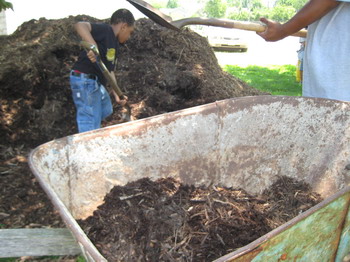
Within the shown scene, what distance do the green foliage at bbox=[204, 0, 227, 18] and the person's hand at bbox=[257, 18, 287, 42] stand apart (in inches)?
988

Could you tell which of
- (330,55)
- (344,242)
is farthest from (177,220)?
(330,55)

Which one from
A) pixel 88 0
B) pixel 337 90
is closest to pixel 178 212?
pixel 337 90

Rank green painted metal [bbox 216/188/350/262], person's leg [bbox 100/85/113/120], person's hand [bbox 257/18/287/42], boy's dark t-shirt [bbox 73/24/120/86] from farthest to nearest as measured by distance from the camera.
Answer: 1. person's leg [bbox 100/85/113/120]
2. boy's dark t-shirt [bbox 73/24/120/86]
3. person's hand [bbox 257/18/287/42]
4. green painted metal [bbox 216/188/350/262]

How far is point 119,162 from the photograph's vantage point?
2.28 m

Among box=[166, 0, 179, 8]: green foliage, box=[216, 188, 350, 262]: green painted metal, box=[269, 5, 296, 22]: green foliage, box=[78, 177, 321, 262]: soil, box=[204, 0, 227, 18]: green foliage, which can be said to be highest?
box=[166, 0, 179, 8]: green foliage

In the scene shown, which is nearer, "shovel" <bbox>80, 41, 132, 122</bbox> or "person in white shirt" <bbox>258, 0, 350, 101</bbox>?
"person in white shirt" <bbox>258, 0, 350, 101</bbox>

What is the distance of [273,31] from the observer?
3.00 m

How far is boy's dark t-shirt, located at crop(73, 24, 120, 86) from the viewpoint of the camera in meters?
3.15

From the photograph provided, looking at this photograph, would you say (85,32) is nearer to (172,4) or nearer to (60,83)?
(60,83)

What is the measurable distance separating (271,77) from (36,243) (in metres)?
7.37

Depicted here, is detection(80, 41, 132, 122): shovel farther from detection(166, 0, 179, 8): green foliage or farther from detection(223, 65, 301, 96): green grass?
detection(166, 0, 179, 8): green foliage

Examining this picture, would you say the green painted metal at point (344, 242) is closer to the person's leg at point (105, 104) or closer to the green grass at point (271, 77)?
the person's leg at point (105, 104)

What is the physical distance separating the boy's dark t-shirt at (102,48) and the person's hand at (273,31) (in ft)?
4.53

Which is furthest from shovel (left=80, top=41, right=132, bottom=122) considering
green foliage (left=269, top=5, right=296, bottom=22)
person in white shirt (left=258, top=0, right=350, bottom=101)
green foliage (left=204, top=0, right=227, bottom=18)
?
green foliage (left=204, top=0, right=227, bottom=18)
